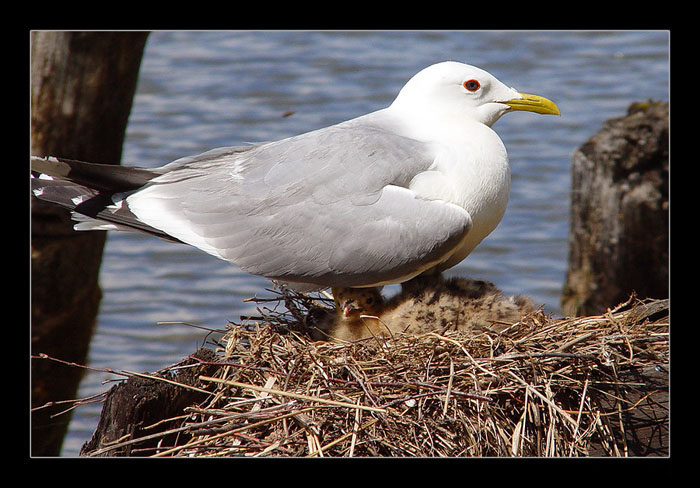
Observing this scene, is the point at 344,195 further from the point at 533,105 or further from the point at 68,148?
the point at 68,148

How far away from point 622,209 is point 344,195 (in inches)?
103

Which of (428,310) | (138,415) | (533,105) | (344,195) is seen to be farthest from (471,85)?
(138,415)

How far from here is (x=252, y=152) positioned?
4211mm

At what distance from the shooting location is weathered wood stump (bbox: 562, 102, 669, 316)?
562 cm

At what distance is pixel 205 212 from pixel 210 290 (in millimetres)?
3487

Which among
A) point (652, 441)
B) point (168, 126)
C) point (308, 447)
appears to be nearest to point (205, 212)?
point (308, 447)

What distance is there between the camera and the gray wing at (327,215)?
149 inches

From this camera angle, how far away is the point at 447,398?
3.28 metres

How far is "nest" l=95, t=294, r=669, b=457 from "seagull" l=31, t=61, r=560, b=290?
→ 400 millimetres

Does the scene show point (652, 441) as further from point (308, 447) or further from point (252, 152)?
point (252, 152)

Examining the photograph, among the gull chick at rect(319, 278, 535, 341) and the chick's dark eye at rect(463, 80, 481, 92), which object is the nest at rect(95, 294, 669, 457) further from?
the chick's dark eye at rect(463, 80, 481, 92)

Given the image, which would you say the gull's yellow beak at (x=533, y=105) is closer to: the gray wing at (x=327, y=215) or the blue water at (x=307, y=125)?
the gray wing at (x=327, y=215)

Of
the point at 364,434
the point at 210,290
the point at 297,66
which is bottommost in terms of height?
the point at 210,290

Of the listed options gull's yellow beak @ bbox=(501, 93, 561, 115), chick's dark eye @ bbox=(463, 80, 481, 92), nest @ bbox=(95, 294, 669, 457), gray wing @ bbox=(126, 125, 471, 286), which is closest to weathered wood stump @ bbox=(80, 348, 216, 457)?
nest @ bbox=(95, 294, 669, 457)
